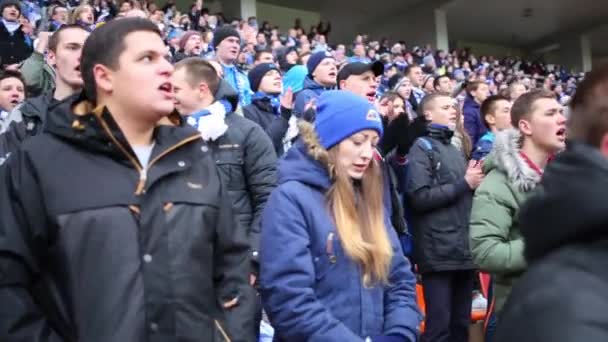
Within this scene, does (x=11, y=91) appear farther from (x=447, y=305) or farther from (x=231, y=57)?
(x=447, y=305)

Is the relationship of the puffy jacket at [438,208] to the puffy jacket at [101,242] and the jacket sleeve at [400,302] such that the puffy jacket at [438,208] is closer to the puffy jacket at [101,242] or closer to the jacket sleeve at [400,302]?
the jacket sleeve at [400,302]

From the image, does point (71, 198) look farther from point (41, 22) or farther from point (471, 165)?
point (41, 22)

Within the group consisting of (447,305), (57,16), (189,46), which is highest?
(57,16)

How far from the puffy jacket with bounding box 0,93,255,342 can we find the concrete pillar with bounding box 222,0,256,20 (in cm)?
2157

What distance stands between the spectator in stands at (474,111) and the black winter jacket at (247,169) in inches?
175

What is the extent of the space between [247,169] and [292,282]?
130cm

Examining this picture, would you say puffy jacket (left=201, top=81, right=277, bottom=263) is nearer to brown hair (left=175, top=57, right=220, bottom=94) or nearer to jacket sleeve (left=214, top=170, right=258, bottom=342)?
brown hair (left=175, top=57, right=220, bottom=94)

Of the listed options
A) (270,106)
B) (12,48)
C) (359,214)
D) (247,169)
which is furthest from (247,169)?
(12,48)

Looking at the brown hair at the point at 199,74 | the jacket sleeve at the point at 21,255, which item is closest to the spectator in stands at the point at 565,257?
the jacket sleeve at the point at 21,255

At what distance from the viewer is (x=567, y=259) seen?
1.28 m

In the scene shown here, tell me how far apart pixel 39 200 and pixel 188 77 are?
1.83 metres

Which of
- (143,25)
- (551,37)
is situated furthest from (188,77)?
(551,37)

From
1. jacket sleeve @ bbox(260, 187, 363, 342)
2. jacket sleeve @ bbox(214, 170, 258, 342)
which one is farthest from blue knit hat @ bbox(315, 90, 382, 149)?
jacket sleeve @ bbox(214, 170, 258, 342)

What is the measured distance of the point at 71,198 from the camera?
2074mm
